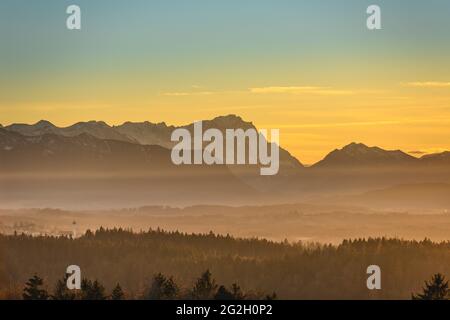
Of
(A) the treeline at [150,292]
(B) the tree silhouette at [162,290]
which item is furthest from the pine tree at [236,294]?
(B) the tree silhouette at [162,290]

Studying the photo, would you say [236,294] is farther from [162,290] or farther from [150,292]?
[150,292]

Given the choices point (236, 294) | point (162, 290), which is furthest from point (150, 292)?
point (236, 294)

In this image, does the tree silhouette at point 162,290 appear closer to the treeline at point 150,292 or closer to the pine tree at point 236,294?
the treeline at point 150,292

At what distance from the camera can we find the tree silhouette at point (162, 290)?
527 feet

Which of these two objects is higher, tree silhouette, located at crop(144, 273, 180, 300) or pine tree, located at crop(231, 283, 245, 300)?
pine tree, located at crop(231, 283, 245, 300)

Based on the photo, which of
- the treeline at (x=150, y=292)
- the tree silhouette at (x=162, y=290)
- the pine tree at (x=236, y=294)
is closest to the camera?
the pine tree at (x=236, y=294)

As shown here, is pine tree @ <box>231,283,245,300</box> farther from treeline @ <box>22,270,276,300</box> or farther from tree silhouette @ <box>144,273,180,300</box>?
tree silhouette @ <box>144,273,180,300</box>

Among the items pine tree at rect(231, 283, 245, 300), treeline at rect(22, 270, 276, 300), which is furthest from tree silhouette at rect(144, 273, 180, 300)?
pine tree at rect(231, 283, 245, 300)

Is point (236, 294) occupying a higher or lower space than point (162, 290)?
higher

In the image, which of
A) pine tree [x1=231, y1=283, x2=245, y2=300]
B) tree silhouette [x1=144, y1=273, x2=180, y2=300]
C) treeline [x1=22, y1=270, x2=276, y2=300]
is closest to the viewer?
pine tree [x1=231, y1=283, x2=245, y2=300]

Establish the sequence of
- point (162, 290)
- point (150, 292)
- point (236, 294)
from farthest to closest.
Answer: point (150, 292)
point (162, 290)
point (236, 294)

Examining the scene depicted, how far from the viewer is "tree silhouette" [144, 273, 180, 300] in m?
161

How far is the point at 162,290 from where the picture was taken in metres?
172
